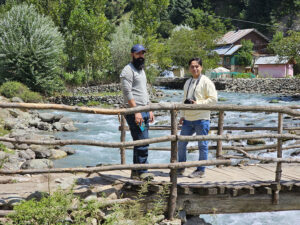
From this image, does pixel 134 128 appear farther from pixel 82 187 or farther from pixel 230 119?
pixel 230 119

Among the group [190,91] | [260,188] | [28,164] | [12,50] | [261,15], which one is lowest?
[28,164]

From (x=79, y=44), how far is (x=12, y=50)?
836 centimetres

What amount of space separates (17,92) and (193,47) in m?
28.9

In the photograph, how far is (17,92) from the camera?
24.6 m

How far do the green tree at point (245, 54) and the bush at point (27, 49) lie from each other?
3478cm

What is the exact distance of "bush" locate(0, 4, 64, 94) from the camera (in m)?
25.8

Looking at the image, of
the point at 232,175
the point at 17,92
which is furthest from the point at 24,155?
the point at 17,92

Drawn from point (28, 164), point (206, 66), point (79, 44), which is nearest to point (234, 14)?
point (206, 66)

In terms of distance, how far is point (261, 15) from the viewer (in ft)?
230

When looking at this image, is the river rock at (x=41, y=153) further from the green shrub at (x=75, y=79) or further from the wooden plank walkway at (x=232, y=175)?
the green shrub at (x=75, y=79)

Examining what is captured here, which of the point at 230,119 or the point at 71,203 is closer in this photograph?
the point at 71,203

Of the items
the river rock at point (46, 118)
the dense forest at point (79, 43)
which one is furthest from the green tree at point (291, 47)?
the river rock at point (46, 118)

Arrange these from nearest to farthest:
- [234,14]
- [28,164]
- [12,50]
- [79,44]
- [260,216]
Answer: [260,216] → [28,164] → [12,50] → [79,44] → [234,14]

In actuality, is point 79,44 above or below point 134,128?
above
